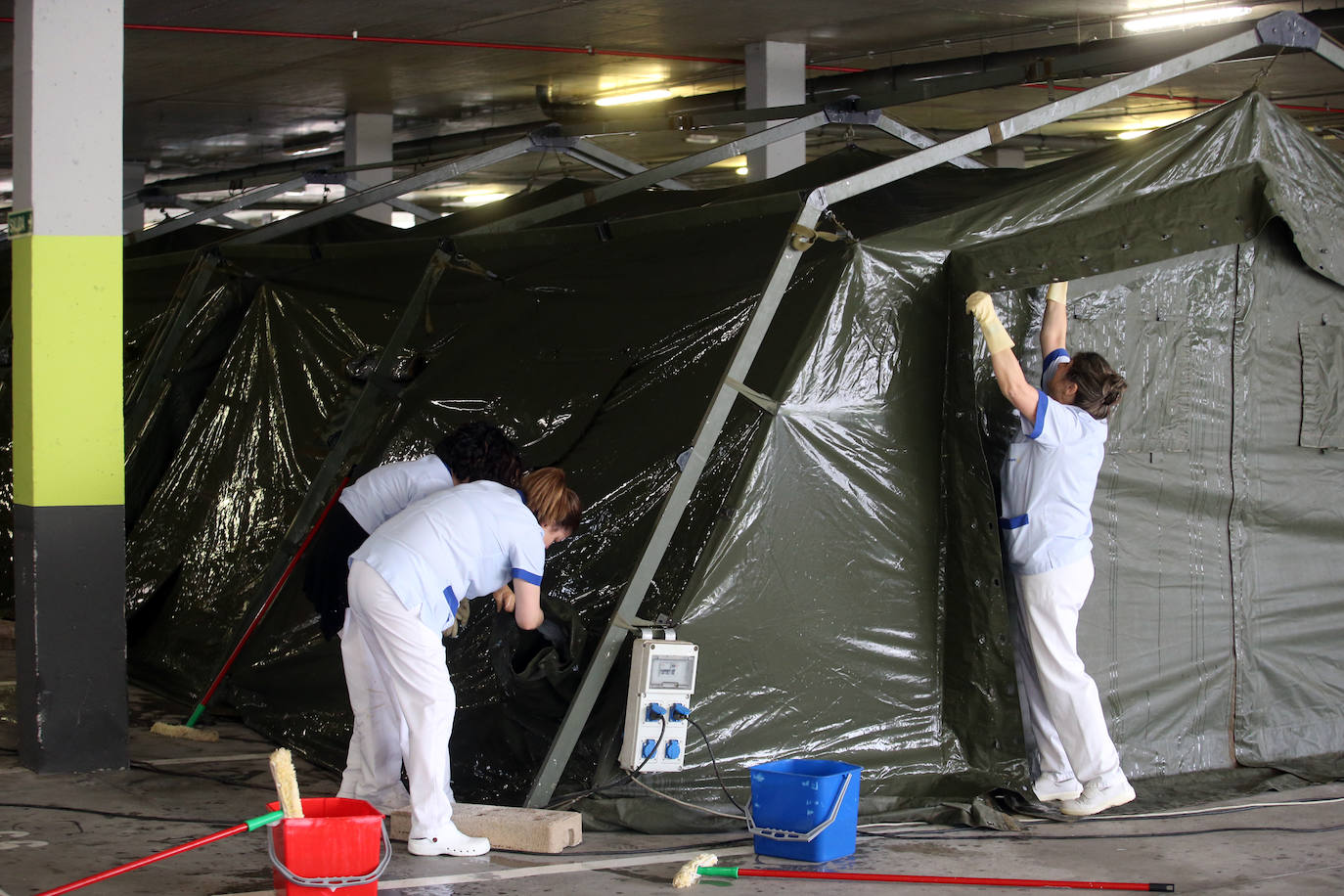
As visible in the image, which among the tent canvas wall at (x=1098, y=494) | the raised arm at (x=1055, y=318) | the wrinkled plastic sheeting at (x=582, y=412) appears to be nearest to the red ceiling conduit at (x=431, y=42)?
the wrinkled plastic sheeting at (x=582, y=412)

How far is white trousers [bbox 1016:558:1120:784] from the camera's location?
13.4 ft

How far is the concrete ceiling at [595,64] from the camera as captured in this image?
7797 millimetres

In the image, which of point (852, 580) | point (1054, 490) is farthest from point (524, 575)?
point (1054, 490)

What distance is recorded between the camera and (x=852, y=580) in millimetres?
4176

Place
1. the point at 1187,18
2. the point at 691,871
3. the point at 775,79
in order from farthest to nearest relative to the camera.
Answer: the point at 775,79 → the point at 1187,18 → the point at 691,871

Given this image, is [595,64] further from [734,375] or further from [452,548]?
[452,548]

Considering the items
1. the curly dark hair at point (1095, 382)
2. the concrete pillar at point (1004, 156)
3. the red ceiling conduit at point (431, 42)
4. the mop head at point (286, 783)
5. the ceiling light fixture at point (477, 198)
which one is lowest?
the mop head at point (286, 783)

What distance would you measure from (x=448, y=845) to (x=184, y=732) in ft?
5.98

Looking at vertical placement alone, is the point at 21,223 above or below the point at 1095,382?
above

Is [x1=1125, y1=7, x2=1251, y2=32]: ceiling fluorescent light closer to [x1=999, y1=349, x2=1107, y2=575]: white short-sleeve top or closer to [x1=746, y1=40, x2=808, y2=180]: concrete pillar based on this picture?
[x1=746, y1=40, x2=808, y2=180]: concrete pillar

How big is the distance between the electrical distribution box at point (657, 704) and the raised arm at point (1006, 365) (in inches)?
43.9

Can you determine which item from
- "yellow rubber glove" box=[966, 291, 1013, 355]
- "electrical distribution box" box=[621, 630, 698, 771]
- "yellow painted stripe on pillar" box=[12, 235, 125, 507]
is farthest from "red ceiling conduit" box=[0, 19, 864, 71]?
"electrical distribution box" box=[621, 630, 698, 771]

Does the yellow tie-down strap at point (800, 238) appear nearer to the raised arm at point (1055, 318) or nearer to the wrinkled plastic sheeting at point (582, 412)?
the wrinkled plastic sheeting at point (582, 412)

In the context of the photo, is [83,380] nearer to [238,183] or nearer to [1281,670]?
[1281,670]
